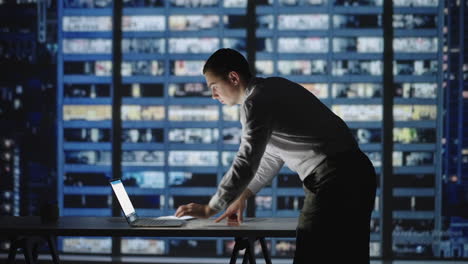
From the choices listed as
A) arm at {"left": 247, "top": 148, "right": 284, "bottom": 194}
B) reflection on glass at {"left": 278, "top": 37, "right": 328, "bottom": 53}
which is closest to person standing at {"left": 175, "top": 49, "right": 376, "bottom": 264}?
arm at {"left": 247, "top": 148, "right": 284, "bottom": 194}

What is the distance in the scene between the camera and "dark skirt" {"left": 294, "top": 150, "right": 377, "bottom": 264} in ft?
5.15

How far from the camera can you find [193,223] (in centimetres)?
228

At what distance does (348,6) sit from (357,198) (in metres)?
3.77

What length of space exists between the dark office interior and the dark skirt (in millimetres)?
2414

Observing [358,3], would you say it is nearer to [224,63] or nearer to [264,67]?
[264,67]

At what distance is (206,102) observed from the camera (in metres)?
5.39

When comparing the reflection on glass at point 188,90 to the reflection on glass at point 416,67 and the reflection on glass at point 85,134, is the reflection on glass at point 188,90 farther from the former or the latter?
the reflection on glass at point 416,67

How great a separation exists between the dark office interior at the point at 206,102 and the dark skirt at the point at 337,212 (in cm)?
241

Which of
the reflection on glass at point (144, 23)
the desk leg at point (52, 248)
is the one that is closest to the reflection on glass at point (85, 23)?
the reflection on glass at point (144, 23)

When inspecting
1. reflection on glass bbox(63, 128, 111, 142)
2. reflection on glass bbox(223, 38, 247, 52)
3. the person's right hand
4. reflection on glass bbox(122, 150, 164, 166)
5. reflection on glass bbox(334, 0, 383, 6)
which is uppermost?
reflection on glass bbox(334, 0, 383, 6)

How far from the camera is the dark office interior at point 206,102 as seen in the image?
4.11 meters

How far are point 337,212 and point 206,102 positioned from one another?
3913 millimetres

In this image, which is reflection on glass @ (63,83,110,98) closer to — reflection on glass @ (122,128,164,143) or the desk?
reflection on glass @ (122,128,164,143)

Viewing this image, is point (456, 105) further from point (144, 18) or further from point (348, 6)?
point (144, 18)
